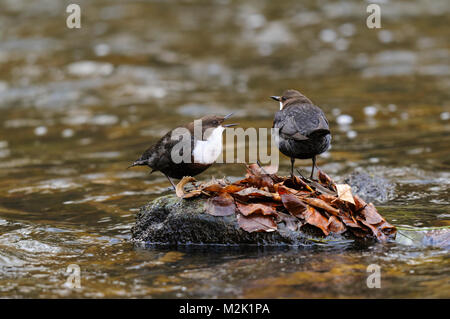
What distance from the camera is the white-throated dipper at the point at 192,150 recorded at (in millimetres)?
5090

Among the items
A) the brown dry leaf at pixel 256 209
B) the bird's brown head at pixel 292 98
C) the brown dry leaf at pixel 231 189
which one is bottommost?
the brown dry leaf at pixel 256 209

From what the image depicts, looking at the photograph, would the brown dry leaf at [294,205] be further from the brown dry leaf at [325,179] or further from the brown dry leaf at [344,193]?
the brown dry leaf at [325,179]

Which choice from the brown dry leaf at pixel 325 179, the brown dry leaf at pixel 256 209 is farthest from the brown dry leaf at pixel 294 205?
the brown dry leaf at pixel 325 179

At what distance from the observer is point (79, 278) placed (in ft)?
14.2

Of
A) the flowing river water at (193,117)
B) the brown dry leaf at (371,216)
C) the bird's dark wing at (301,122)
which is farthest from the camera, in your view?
the bird's dark wing at (301,122)

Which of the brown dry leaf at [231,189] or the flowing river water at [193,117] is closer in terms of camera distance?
the flowing river water at [193,117]

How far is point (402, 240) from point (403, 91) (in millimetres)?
8145

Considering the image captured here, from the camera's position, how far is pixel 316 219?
4.70 m

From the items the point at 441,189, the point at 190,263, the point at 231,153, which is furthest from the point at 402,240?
the point at 231,153

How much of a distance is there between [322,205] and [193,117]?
672 cm

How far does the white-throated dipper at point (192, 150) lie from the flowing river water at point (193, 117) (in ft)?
2.40

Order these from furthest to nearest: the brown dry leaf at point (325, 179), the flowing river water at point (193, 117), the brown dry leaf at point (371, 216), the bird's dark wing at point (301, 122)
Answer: the brown dry leaf at point (325, 179) < the bird's dark wing at point (301, 122) < the brown dry leaf at point (371, 216) < the flowing river water at point (193, 117)

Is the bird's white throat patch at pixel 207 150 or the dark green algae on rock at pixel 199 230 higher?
the bird's white throat patch at pixel 207 150

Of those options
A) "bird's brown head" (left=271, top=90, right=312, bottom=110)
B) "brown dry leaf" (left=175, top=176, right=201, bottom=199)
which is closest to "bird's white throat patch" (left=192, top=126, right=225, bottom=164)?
"brown dry leaf" (left=175, top=176, right=201, bottom=199)
